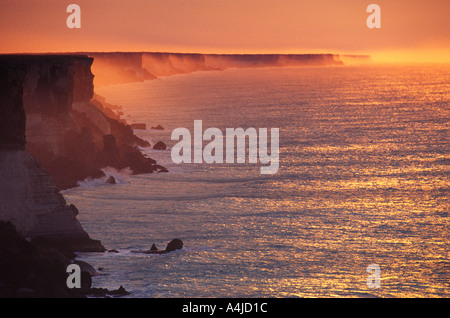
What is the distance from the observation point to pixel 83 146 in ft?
233

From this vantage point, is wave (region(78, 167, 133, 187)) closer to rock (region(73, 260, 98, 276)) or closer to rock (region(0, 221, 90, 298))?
rock (region(73, 260, 98, 276))

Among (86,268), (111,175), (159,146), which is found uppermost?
(159,146)

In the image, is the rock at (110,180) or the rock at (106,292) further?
the rock at (110,180)

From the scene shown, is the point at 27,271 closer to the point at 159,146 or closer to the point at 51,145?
the point at 51,145

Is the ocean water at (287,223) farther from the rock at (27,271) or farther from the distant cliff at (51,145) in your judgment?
the rock at (27,271)

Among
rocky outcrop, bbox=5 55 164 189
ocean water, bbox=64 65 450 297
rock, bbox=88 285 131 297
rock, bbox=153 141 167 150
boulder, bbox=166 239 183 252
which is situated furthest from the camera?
rock, bbox=153 141 167 150

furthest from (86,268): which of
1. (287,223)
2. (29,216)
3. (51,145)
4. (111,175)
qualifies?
(111,175)

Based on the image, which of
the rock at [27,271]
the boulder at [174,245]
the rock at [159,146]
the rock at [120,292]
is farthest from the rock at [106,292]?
the rock at [159,146]

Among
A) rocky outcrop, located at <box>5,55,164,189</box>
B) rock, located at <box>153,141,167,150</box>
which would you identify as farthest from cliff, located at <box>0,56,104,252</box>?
rock, located at <box>153,141,167,150</box>
